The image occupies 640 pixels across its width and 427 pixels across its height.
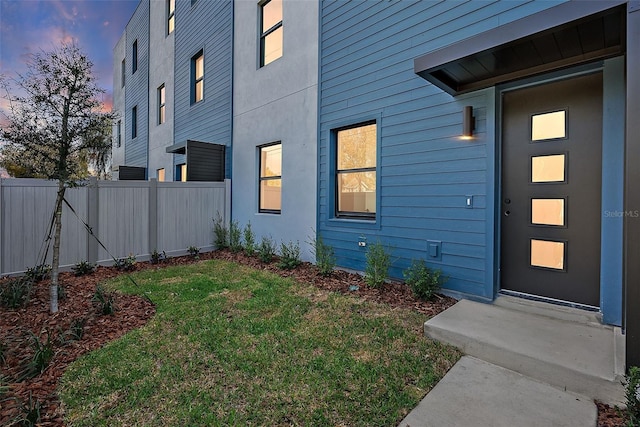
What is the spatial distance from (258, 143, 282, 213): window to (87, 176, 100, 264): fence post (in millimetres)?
3228

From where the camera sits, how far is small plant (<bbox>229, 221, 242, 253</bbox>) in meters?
7.44

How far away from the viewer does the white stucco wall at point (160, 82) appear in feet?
36.2

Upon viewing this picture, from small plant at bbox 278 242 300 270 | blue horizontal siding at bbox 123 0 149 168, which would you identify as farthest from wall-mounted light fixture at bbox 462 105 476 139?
blue horizontal siding at bbox 123 0 149 168

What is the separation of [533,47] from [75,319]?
5.34 m

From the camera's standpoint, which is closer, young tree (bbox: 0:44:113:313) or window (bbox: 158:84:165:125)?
young tree (bbox: 0:44:113:313)

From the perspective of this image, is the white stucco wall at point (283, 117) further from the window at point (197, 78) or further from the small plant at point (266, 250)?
the window at point (197, 78)

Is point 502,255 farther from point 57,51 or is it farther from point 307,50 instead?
point 57,51

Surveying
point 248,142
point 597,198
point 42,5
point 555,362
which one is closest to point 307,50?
point 248,142

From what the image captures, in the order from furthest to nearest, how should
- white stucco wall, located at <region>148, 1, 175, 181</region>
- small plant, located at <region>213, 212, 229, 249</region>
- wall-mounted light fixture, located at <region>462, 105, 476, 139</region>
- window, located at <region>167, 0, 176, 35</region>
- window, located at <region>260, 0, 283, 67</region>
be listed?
window, located at <region>167, 0, 176, 35</region> < white stucco wall, located at <region>148, 1, 175, 181</region> < small plant, located at <region>213, 212, 229, 249</region> < window, located at <region>260, 0, 283, 67</region> < wall-mounted light fixture, located at <region>462, 105, 476, 139</region>

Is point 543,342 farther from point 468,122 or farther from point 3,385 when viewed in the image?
point 3,385

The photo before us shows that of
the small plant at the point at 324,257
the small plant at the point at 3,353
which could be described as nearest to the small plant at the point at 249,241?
the small plant at the point at 324,257

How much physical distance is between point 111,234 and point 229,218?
2668 mm

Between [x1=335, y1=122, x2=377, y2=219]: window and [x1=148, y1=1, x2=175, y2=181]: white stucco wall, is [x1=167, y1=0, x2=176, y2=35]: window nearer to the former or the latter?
[x1=148, y1=1, x2=175, y2=181]: white stucco wall

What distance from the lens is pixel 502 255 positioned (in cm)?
366
